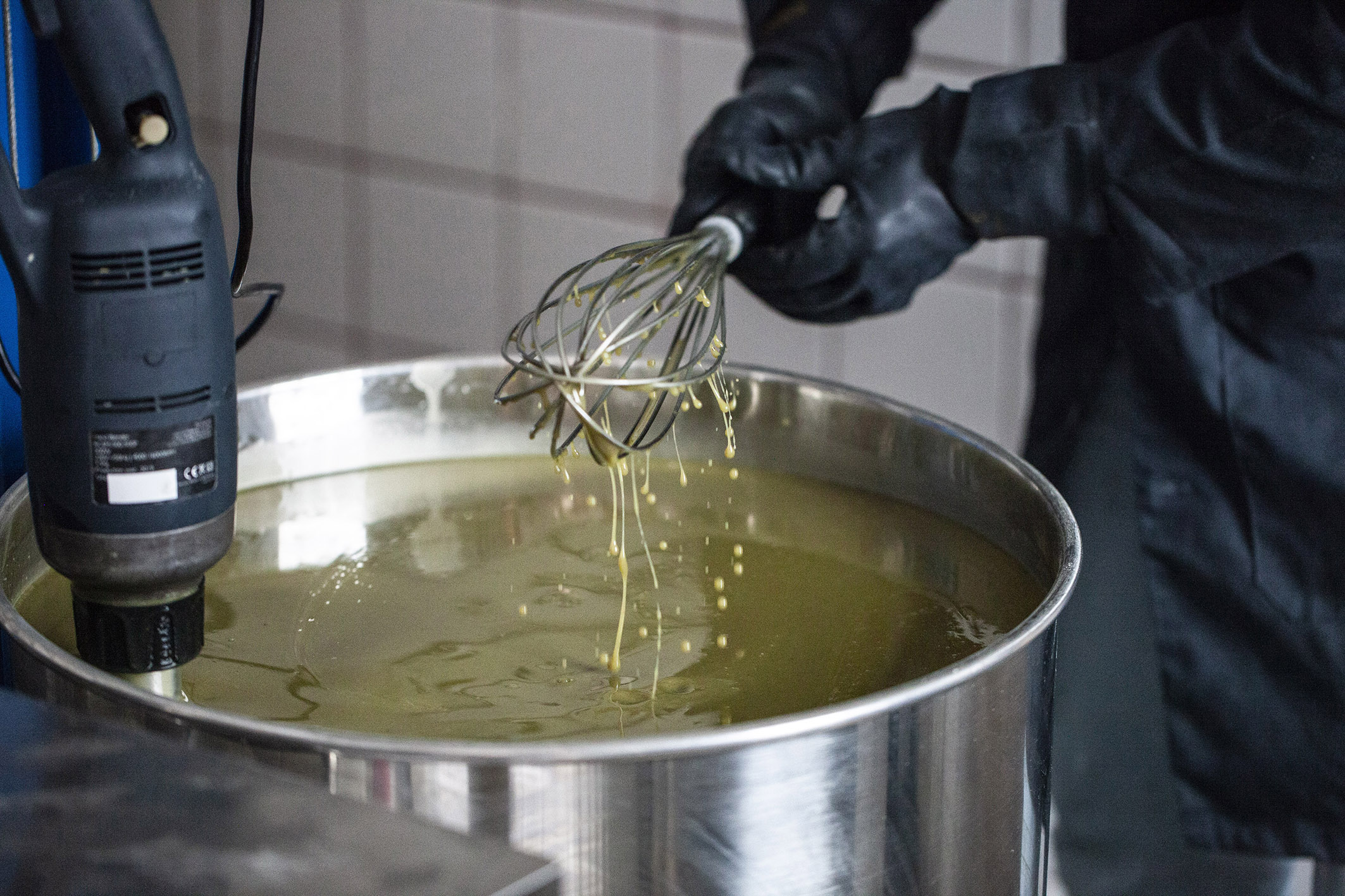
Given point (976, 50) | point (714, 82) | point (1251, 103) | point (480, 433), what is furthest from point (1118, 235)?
point (714, 82)

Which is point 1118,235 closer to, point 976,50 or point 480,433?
point 480,433

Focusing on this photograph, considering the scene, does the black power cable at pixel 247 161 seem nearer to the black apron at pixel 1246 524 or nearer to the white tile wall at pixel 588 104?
the black apron at pixel 1246 524

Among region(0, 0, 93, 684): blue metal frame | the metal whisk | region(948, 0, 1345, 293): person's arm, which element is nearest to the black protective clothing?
region(948, 0, 1345, 293): person's arm

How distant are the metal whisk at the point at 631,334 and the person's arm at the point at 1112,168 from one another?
8 cm

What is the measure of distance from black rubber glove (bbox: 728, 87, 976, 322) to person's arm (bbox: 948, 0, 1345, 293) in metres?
0.02

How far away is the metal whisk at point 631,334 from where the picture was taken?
71cm

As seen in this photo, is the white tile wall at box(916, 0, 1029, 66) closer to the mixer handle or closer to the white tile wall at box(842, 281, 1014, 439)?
the white tile wall at box(842, 281, 1014, 439)

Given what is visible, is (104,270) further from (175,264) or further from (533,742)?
(533,742)

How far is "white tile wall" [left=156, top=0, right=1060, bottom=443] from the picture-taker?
71.4 inches

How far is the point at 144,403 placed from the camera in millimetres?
576

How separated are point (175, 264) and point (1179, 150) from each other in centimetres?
65

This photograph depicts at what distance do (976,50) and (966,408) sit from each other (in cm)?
44

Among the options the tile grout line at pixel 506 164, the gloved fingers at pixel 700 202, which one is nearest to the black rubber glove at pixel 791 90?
the gloved fingers at pixel 700 202

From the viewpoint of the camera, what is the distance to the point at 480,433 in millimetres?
1025
